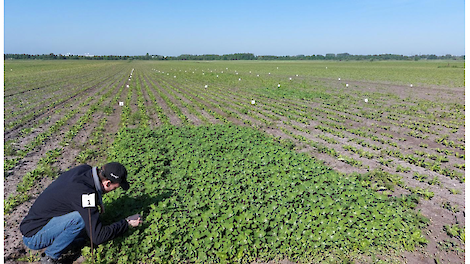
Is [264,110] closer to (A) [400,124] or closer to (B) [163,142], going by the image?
(A) [400,124]

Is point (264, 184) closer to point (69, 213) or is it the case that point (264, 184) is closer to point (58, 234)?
point (69, 213)

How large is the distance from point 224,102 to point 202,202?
41.1ft

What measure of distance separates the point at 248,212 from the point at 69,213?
287cm

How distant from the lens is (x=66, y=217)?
3504 millimetres

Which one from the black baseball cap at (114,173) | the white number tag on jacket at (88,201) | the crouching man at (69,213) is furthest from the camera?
the black baseball cap at (114,173)

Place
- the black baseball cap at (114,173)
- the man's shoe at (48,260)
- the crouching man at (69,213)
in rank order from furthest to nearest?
the man's shoe at (48,260) < the black baseball cap at (114,173) < the crouching man at (69,213)

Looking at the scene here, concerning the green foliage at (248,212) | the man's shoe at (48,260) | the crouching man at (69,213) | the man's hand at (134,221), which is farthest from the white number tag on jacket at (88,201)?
the man's shoe at (48,260)

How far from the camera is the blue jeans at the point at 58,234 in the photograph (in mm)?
3512

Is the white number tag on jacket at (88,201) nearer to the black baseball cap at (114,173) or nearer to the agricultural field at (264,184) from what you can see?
the black baseball cap at (114,173)

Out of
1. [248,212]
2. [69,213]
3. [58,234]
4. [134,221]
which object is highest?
[69,213]

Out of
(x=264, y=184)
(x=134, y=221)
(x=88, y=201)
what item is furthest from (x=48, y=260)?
(x=264, y=184)

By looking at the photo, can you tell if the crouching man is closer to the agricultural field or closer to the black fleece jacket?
the black fleece jacket

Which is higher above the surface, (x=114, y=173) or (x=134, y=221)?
(x=114, y=173)

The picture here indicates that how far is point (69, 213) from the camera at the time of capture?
3525 millimetres
